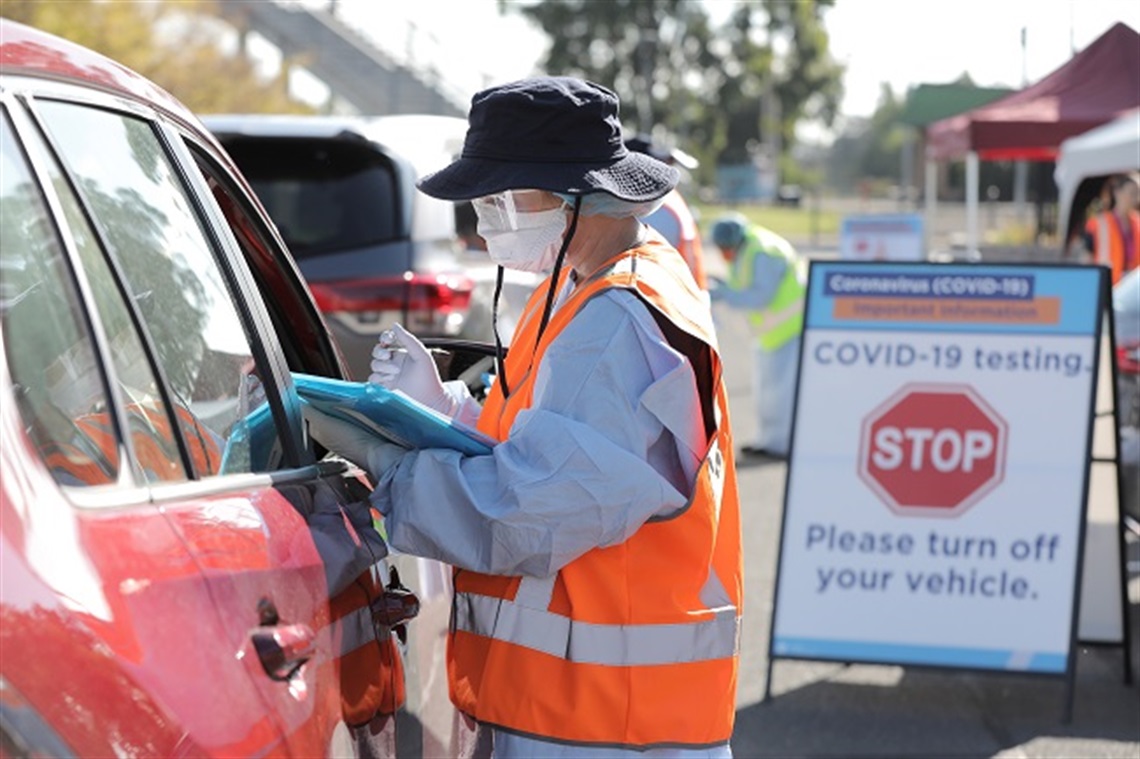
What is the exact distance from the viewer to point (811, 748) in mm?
A: 6410

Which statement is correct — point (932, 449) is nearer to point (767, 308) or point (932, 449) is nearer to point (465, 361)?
point (465, 361)

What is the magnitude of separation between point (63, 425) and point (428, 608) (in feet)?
4.78

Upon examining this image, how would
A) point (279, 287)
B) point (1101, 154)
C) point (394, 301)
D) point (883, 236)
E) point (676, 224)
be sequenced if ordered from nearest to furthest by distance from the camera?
point (279, 287) < point (676, 224) < point (394, 301) < point (1101, 154) < point (883, 236)

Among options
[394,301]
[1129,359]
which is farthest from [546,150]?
[394,301]

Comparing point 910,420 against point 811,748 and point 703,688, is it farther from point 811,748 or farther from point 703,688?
point 703,688

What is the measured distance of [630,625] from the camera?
3078 mm

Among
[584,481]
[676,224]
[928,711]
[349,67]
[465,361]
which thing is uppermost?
[584,481]

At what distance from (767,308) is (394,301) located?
194 inches

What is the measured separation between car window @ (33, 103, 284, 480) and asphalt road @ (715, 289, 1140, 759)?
3540 mm

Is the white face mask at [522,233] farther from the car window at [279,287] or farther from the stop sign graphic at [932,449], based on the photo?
the stop sign graphic at [932,449]

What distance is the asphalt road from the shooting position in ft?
21.1

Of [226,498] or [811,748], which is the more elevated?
[226,498]

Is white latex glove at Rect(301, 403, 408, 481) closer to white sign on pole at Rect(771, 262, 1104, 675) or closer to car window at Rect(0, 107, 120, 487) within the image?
car window at Rect(0, 107, 120, 487)

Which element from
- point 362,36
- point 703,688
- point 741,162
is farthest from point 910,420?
point 741,162
